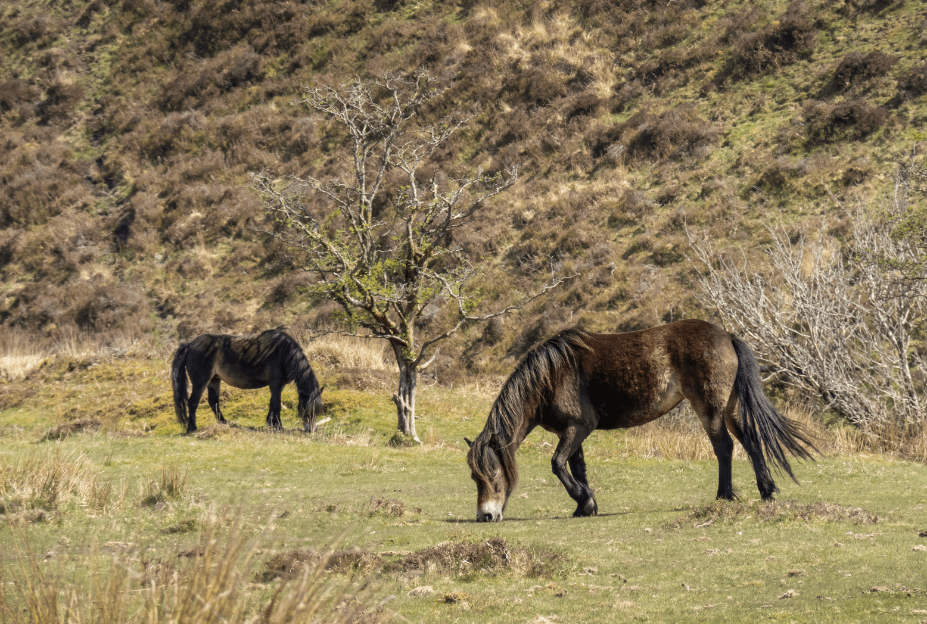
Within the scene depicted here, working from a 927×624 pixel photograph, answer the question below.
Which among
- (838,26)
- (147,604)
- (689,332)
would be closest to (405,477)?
(689,332)

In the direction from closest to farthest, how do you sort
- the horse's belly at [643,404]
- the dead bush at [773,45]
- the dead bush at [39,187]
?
the horse's belly at [643,404] → the dead bush at [773,45] → the dead bush at [39,187]

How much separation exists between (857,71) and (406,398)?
28980 mm

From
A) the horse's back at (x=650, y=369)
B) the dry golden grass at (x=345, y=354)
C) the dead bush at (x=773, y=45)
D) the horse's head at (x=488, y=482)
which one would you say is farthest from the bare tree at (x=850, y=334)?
the dead bush at (x=773, y=45)

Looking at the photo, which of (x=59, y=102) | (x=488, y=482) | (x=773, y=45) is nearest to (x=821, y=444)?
(x=488, y=482)

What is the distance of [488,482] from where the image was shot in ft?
35.0

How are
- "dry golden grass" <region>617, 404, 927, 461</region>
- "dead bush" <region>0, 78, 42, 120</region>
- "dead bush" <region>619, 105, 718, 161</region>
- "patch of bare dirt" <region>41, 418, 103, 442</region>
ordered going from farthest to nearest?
"dead bush" <region>0, 78, 42, 120</region>, "dead bush" <region>619, 105, 718, 161</region>, "patch of bare dirt" <region>41, 418, 103, 442</region>, "dry golden grass" <region>617, 404, 927, 461</region>

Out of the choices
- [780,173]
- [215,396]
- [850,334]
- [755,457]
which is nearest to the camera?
[755,457]

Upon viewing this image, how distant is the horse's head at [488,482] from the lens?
10.6 m

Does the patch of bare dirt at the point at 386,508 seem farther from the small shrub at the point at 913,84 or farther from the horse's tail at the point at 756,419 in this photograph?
the small shrub at the point at 913,84

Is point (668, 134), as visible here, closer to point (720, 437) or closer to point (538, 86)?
point (538, 86)

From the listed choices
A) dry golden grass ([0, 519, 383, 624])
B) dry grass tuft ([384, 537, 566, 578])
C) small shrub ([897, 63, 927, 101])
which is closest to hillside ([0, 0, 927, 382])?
small shrub ([897, 63, 927, 101])

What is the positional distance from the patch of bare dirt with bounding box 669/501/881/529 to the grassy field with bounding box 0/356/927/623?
0.03 meters

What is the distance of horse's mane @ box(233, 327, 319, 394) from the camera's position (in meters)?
21.5

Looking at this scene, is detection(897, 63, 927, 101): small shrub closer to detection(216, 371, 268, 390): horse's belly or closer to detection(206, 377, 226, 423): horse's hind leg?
detection(216, 371, 268, 390): horse's belly
